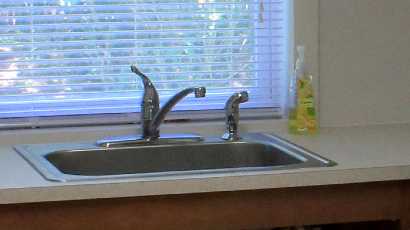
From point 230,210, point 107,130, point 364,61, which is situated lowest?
point 230,210

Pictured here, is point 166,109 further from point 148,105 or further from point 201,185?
point 201,185

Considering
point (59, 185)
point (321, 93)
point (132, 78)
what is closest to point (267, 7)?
point (321, 93)

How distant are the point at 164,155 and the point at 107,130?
21 centimetres

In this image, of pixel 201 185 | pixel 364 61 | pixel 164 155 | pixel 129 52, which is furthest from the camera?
pixel 364 61

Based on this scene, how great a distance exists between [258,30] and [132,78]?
1.47 ft

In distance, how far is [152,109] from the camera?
8.25 ft

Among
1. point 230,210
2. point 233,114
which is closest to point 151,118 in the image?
point 233,114

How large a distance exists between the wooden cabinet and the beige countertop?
0.04 meters

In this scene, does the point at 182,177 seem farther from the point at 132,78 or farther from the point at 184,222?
the point at 132,78

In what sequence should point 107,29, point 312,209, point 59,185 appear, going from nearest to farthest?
1. point 59,185
2. point 312,209
3. point 107,29

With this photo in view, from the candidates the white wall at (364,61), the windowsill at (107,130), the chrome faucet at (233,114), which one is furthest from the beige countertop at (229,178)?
the white wall at (364,61)

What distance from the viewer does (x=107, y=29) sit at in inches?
103

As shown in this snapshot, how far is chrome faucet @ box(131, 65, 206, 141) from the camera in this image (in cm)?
249

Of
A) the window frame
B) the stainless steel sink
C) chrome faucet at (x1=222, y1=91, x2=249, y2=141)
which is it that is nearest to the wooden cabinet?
the stainless steel sink
